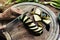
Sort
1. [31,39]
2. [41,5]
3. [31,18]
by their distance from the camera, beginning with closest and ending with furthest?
1. [31,39]
2. [31,18]
3. [41,5]

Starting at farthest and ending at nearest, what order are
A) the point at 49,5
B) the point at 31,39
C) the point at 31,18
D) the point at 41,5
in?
the point at 49,5, the point at 41,5, the point at 31,18, the point at 31,39

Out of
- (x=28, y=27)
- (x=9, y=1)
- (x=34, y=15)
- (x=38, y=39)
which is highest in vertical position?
(x=9, y=1)

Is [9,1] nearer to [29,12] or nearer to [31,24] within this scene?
[29,12]

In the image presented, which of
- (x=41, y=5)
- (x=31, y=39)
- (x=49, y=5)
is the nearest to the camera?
(x=31, y=39)

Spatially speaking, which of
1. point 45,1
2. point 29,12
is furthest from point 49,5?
point 29,12

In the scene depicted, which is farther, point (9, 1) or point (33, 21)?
point (9, 1)

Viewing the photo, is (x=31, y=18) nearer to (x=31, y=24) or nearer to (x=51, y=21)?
(x=31, y=24)

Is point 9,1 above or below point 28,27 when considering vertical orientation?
above

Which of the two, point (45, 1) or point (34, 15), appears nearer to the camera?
point (34, 15)

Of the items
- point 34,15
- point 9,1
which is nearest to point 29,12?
point 34,15
